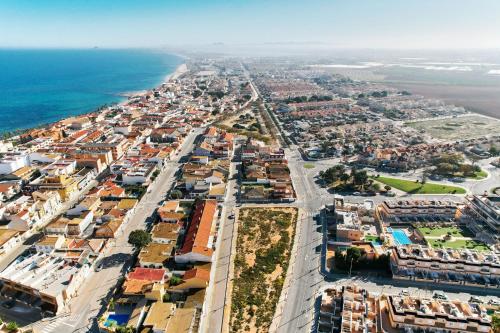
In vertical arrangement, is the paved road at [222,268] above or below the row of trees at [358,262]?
below

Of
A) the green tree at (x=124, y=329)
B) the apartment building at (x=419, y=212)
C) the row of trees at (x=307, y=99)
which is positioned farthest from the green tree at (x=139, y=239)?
the row of trees at (x=307, y=99)

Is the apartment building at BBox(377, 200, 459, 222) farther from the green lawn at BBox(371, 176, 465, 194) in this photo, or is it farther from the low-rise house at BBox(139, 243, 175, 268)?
the low-rise house at BBox(139, 243, 175, 268)

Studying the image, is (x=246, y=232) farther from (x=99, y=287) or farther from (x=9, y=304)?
(x=9, y=304)

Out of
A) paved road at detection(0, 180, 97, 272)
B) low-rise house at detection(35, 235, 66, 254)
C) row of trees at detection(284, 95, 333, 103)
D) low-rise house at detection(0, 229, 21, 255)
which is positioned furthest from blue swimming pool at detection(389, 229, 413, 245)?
row of trees at detection(284, 95, 333, 103)

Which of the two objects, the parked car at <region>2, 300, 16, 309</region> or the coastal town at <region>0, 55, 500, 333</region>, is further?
the parked car at <region>2, 300, 16, 309</region>

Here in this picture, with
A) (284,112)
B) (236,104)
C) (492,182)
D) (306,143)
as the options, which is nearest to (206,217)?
(306,143)

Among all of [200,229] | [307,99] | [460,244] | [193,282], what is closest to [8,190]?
[200,229]

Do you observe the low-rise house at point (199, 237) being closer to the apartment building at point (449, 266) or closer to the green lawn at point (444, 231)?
the apartment building at point (449, 266)
